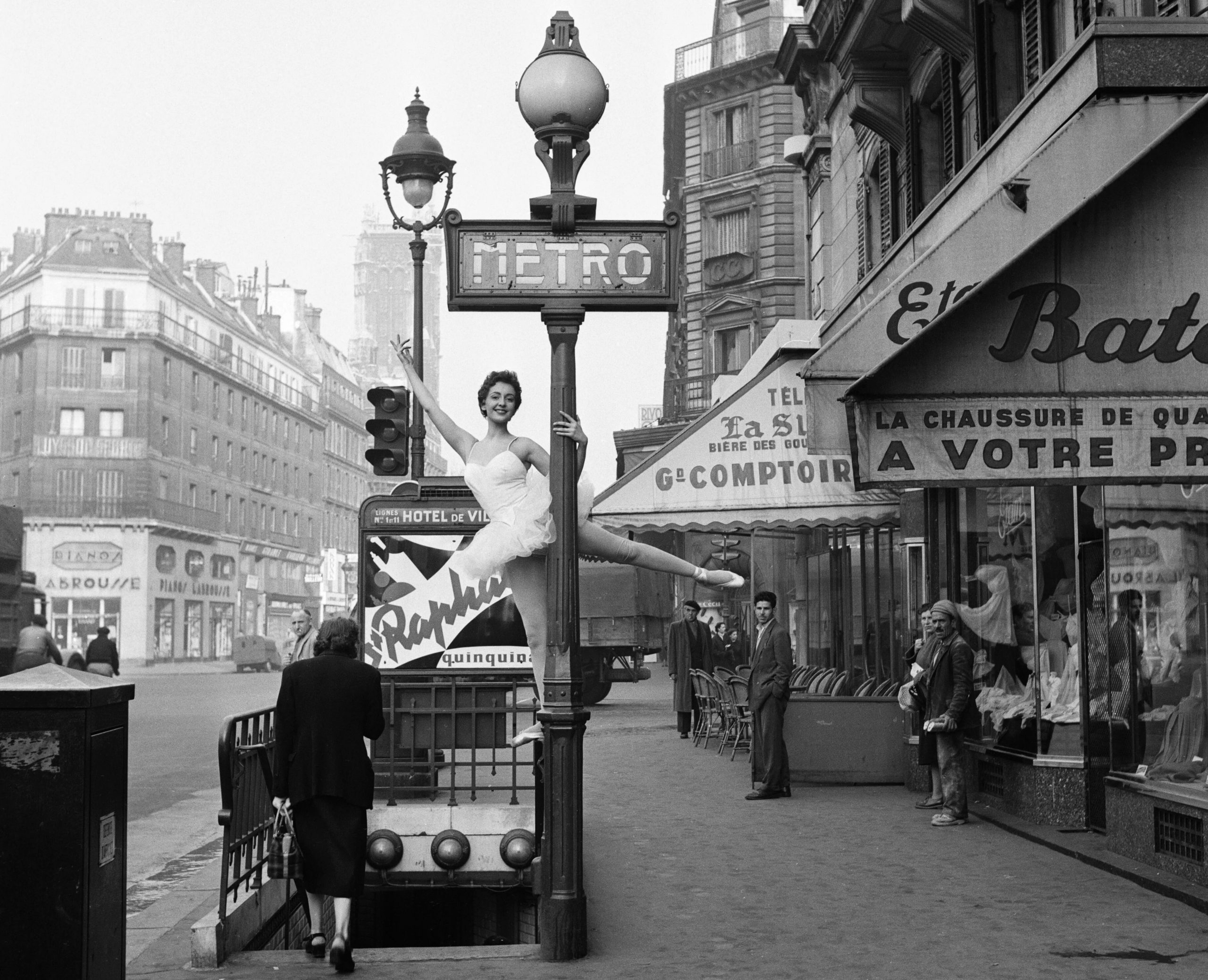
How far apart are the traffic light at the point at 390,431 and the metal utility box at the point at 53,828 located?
9240 mm

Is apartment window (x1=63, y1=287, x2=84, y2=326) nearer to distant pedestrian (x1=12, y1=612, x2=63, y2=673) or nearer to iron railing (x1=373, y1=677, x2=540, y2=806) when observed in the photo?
distant pedestrian (x1=12, y1=612, x2=63, y2=673)

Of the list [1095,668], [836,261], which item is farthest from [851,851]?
[836,261]

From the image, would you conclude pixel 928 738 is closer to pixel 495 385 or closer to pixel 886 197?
pixel 495 385

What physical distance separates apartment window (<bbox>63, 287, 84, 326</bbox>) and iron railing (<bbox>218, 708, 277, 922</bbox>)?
235 feet

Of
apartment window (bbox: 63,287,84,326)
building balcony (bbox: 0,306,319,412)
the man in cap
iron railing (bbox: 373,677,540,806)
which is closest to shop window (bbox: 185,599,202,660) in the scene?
building balcony (bbox: 0,306,319,412)

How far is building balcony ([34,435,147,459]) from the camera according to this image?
7331 centimetres

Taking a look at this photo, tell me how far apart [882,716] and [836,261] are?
1001 cm

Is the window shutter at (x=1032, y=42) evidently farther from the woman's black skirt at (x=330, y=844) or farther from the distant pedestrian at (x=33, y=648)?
the distant pedestrian at (x=33, y=648)

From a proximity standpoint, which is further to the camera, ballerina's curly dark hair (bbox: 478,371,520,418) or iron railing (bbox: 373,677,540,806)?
iron railing (bbox: 373,677,540,806)

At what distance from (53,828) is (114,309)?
76016mm

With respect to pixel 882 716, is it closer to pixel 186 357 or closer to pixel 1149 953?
pixel 1149 953

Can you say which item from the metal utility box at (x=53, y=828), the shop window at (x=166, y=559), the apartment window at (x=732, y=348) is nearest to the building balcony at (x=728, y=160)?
the apartment window at (x=732, y=348)

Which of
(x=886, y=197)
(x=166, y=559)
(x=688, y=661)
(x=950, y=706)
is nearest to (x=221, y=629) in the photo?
(x=166, y=559)

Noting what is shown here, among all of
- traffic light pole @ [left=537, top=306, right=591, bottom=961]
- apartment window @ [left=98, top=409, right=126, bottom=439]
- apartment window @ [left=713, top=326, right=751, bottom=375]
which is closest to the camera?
traffic light pole @ [left=537, top=306, right=591, bottom=961]
